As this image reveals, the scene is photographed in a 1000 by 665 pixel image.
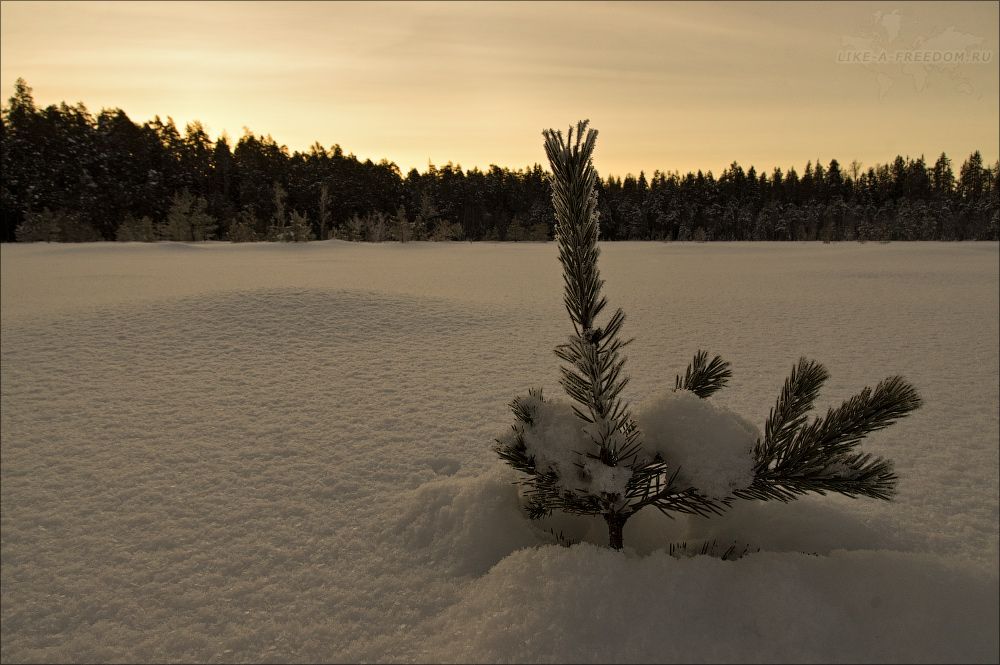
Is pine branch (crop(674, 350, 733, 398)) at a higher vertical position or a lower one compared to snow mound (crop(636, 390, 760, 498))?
higher

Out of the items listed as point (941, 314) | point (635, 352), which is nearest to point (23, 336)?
point (635, 352)

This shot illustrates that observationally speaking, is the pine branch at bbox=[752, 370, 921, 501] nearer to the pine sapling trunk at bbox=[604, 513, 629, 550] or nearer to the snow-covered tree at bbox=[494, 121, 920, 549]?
the snow-covered tree at bbox=[494, 121, 920, 549]

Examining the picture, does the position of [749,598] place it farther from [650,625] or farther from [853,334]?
[853,334]

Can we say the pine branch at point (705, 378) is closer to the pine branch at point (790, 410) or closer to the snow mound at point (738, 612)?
the pine branch at point (790, 410)

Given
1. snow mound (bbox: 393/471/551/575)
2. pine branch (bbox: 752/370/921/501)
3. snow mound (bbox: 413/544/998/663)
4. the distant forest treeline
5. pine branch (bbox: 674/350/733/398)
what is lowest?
snow mound (bbox: 393/471/551/575)

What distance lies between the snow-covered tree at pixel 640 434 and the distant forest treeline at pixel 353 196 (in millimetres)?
36859

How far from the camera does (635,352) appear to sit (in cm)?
512

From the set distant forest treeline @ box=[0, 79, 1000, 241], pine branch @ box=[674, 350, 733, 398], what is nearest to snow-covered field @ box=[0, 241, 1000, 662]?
pine branch @ box=[674, 350, 733, 398]

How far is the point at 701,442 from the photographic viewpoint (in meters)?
1.13

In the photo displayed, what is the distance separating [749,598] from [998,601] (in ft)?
1.37

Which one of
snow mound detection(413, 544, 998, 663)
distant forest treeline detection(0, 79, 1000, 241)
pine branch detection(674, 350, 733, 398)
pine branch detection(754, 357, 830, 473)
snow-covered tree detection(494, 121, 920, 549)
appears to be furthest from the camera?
distant forest treeline detection(0, 79, 1000, 241)

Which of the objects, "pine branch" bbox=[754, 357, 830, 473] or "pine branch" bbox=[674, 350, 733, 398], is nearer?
"pine branch" bbox=[754, 357, 830, 473]

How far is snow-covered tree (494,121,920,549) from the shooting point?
1.02 metres

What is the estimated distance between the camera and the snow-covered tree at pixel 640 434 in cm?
102
